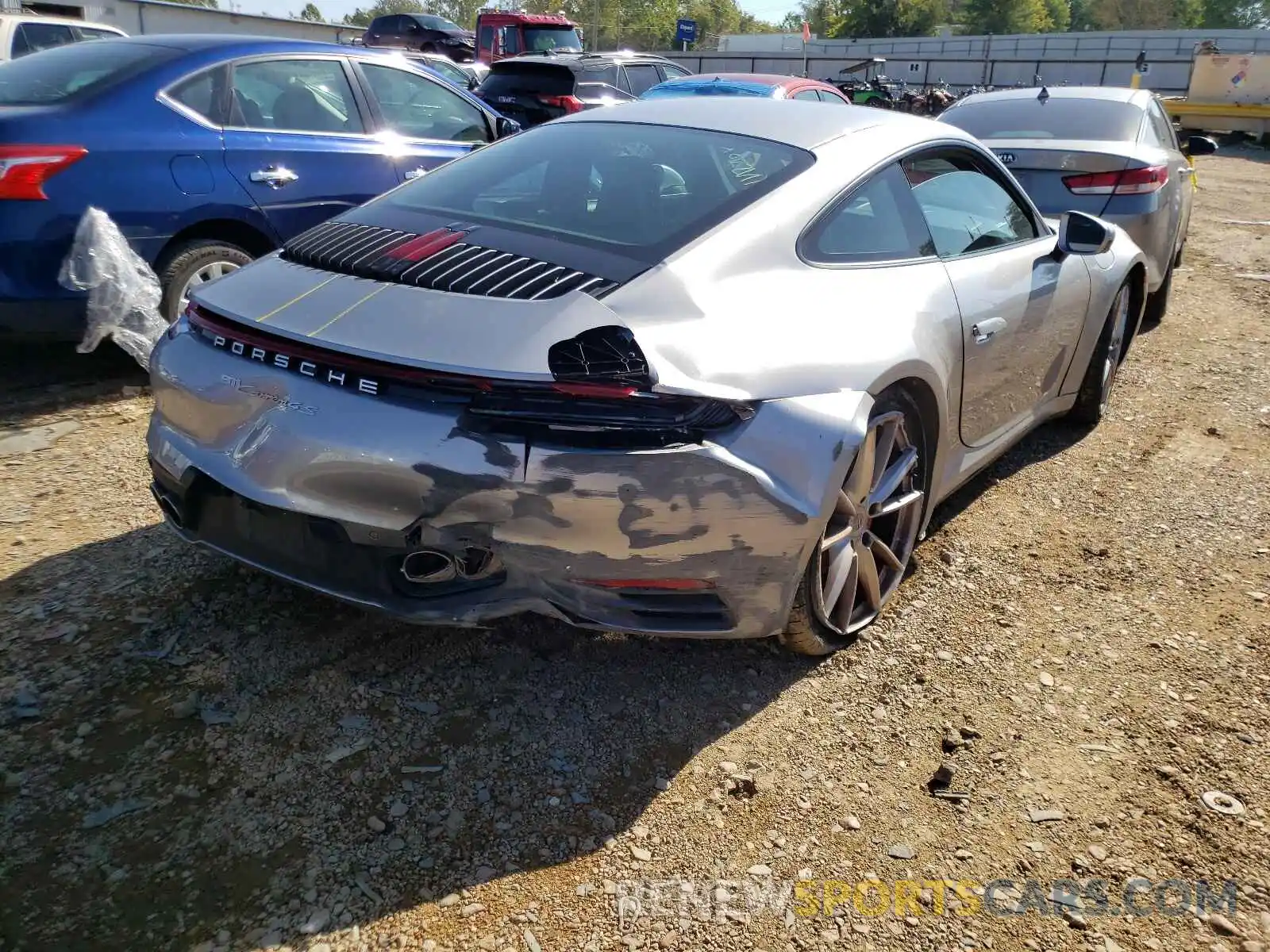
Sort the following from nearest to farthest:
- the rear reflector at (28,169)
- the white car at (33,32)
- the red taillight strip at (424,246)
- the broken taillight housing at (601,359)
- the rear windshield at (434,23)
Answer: the broken taillight housing at (601,359), the red taillight strip at (424,246), the rear reflector at (28,169), the white car at (33,32), the rear windshield at (434,23)

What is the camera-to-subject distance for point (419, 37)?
22781 millimetres

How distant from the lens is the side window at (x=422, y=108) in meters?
5.79

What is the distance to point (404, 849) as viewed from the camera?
2098mm

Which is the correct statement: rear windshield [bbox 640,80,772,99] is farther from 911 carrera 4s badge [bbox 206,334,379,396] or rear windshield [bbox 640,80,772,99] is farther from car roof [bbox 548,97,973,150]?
911 carrera 4s badge [bbox 206,334,379,396]

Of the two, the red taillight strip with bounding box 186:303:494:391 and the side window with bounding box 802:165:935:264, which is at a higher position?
the side window with bounding box 802:165:935:264

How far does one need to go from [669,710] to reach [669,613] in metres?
0.42

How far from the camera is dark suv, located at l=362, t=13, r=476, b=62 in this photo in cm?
2275

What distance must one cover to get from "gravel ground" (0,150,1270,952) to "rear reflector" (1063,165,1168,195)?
3.26 metres

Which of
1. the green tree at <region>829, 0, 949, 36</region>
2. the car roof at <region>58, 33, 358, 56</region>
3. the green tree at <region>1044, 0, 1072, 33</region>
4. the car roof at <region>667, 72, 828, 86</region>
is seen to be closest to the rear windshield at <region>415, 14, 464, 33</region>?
the car roof at <region>667, 72, 828, 86</region>

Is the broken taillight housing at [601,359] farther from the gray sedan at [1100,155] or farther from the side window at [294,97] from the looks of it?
the gray sedan at [1100,155]

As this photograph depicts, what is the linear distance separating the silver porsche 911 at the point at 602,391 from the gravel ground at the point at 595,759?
0.36 m

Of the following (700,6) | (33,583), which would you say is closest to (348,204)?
(33,583)

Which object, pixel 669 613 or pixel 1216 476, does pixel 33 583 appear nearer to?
pixel 669 613

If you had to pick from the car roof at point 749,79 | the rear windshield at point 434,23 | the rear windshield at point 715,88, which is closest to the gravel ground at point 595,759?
the rear windshield at point 715,88
